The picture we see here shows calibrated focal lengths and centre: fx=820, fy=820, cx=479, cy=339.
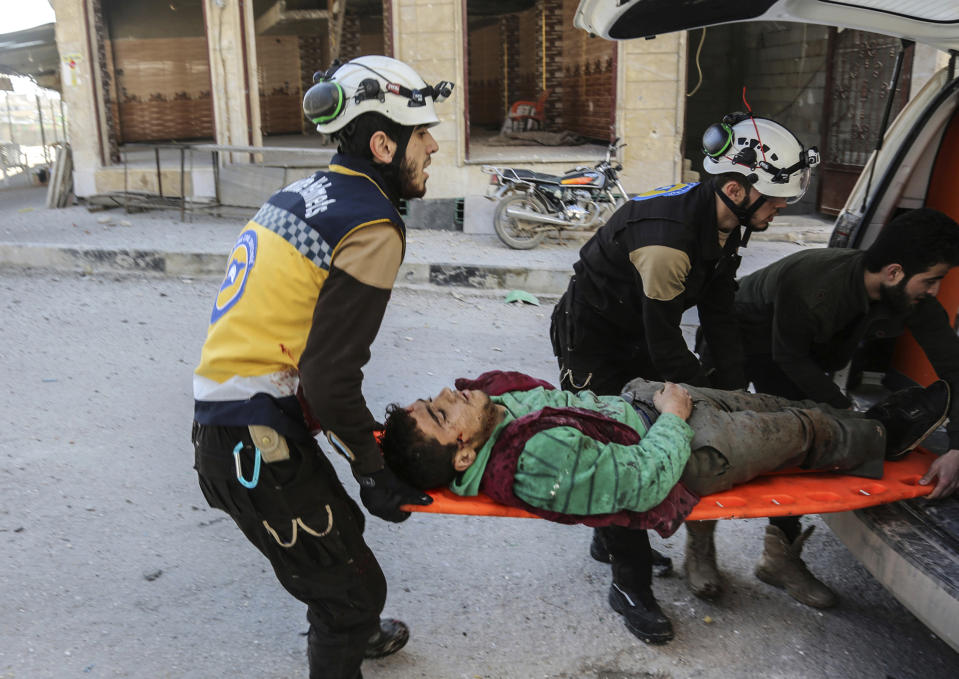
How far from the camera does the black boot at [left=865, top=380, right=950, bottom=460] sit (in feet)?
9.62

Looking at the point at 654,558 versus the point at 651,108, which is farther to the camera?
the point at 651,108

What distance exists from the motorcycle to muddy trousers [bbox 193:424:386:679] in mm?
7841

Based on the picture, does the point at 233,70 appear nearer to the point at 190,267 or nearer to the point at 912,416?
the point at 190,267

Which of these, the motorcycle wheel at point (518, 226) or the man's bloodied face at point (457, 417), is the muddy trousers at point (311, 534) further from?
the motorcycle wheel at point (518, 226)

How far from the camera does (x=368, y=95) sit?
2.21m

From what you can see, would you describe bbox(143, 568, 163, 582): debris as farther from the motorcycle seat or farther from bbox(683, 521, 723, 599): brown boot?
the motorcycle seat

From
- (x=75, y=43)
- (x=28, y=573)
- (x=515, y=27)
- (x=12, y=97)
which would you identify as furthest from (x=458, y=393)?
(x=12, y=97)

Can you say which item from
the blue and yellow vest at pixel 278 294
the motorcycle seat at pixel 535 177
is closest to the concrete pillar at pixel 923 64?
the motorcycle seat at pixel 535 177

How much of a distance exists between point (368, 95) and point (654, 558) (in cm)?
222

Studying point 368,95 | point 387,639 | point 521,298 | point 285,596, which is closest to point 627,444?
point 387,639

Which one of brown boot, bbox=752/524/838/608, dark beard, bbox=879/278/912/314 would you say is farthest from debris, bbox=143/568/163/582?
dark beard, bbox=879/278/912/314

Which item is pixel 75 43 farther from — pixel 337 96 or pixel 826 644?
pixel 826 644

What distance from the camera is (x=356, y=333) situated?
2.04 metres

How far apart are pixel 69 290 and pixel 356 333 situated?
24.5 ft
